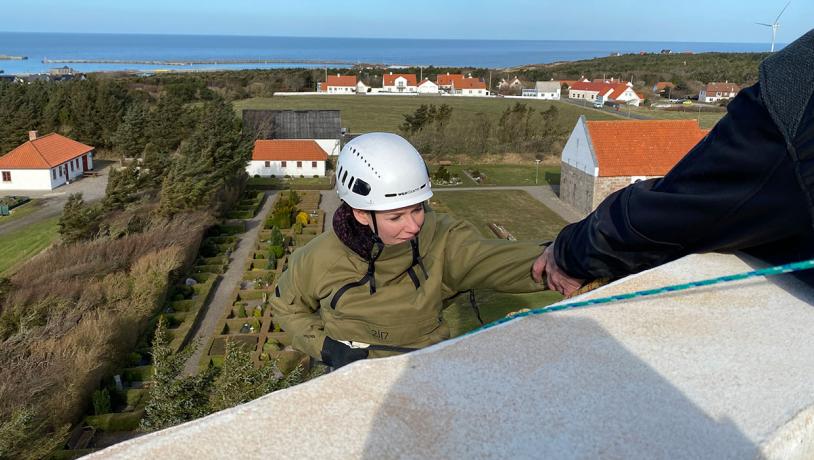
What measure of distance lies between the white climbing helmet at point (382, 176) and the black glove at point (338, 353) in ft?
2.80

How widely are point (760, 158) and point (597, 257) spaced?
0.92 m

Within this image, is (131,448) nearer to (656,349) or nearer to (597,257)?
(656,349)

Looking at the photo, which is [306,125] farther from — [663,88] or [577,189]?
[663,88]

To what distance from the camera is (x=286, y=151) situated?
42125 mm

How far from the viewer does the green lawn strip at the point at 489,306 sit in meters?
17.7

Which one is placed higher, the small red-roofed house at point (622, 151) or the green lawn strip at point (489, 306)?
the small red-roofed house at point (622, 151)

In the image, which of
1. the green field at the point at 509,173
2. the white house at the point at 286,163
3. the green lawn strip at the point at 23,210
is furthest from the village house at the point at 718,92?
the green lawn strip at the point at 23,210

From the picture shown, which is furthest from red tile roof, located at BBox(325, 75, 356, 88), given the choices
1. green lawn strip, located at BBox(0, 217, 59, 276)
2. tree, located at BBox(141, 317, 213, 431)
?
tree, located at BBox(141, 317, 213, 431)

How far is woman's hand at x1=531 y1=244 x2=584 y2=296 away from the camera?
3467mm

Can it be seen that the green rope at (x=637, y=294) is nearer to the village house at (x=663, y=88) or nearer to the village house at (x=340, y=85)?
the village house at (x=340, y=85)

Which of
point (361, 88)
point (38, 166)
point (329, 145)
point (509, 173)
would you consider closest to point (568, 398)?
point (509, 173)

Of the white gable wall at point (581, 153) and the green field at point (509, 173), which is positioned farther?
the green field at point (509, 173)

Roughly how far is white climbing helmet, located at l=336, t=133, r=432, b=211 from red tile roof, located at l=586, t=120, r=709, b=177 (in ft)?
92.7

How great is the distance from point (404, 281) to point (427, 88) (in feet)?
321
